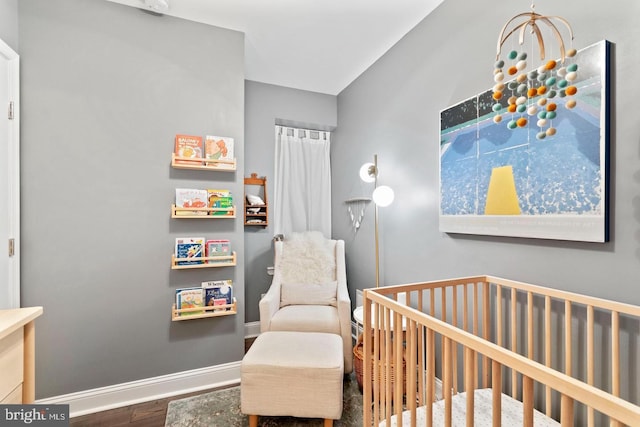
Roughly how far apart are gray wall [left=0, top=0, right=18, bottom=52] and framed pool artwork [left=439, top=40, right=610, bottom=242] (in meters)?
2.57

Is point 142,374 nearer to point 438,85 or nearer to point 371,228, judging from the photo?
point 371,228

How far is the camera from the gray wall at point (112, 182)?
1.79 meters

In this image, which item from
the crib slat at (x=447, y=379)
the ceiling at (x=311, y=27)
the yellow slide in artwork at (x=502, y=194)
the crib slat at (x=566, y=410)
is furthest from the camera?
the ceiling at (x=311, y=27)

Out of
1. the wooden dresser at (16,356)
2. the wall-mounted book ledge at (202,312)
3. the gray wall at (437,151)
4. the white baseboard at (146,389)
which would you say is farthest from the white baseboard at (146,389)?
the gray wall at (437,151)

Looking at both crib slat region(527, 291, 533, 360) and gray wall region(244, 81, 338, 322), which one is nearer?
crib slat region(527, 291, 533, 360)

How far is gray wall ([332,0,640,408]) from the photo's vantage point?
41.6 inches

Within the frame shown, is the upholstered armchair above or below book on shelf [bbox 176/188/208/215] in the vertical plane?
below

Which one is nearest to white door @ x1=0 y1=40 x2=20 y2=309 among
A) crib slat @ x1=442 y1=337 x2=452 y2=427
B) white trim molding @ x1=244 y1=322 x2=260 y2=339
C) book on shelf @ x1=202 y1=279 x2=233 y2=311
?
book on shelf @ x1=202 y1=279 x2=233 y2=311

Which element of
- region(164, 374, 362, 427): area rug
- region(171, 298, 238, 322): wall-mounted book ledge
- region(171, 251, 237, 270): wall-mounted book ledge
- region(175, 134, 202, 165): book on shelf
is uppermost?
region(175, 134, 202, 165): book on shelf

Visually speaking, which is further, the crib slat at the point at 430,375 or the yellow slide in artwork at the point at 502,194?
the yellow slide in artwork at the point at 502,194

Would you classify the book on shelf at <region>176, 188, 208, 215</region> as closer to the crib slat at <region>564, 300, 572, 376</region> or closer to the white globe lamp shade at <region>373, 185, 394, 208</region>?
the white globe lamp shade at <region>373, 185, 394, 208</region>

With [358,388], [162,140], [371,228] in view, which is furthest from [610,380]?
[162,140]

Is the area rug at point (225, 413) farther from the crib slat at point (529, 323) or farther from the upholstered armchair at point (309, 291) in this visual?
the crib slat at point (529, 323)

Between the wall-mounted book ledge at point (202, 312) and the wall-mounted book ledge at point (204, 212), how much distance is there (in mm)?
645
